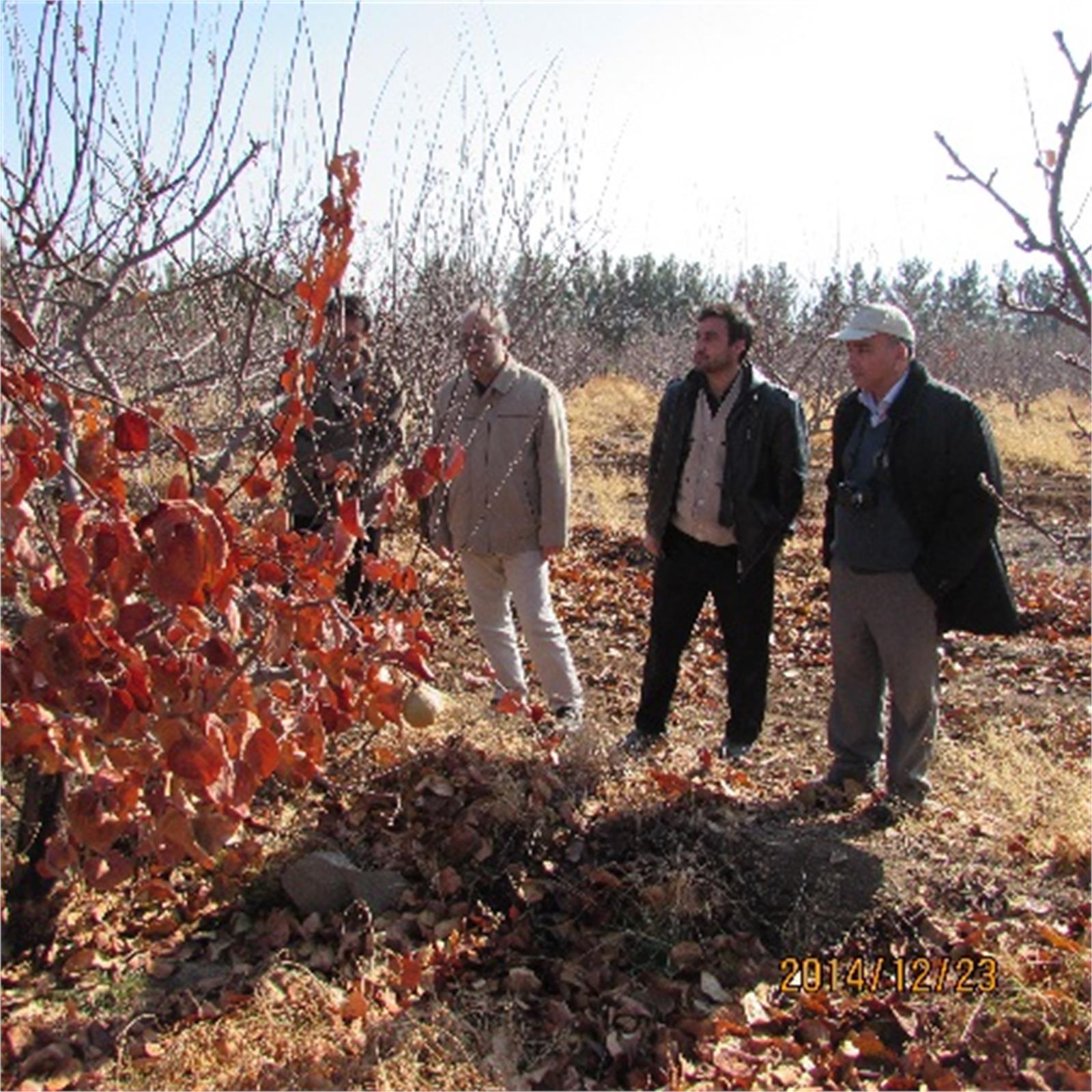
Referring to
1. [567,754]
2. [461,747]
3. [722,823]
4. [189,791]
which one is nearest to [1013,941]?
[722,823]

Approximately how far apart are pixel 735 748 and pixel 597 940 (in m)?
1.35

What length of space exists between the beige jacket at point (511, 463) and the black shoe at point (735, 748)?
3.59 feet

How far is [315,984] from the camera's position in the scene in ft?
9.97

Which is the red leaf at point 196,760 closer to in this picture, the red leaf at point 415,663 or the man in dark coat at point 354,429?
the red leaf at point 415,663

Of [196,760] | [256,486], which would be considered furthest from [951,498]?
[196,760]

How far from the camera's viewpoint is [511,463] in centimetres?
425

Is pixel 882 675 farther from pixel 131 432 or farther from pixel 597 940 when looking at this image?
pixel 131 432

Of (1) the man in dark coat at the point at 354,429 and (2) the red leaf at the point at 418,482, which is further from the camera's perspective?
(1) the man in dark coat at the point at 354,429

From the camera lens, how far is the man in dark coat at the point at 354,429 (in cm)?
444

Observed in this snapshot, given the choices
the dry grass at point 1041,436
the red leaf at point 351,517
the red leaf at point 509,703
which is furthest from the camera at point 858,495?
the dry grass at point 1041,436

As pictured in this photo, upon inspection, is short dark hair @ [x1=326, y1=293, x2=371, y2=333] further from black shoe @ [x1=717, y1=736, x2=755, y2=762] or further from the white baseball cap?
black shoe @ [x1=717, y1=736, x2=755, y2=762]

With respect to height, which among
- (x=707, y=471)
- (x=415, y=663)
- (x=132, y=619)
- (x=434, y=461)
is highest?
(x=707, y=471)
